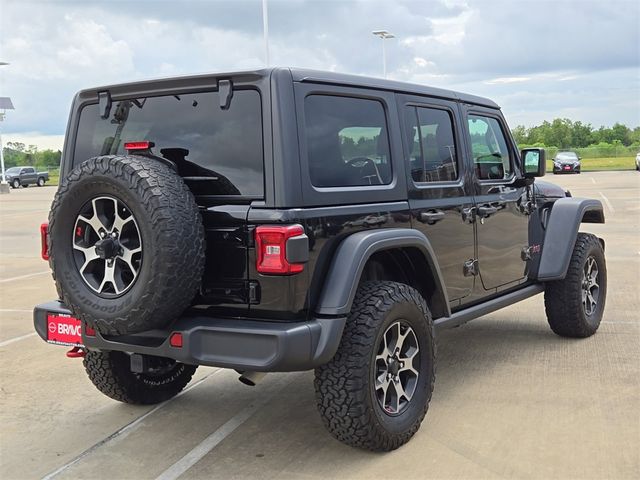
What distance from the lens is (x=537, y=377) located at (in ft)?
15.9

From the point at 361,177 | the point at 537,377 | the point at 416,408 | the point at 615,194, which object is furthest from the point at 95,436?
the point at 615,194

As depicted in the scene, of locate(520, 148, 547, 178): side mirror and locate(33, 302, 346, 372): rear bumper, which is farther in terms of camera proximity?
locate(520, 148, 547, 178): side mirror

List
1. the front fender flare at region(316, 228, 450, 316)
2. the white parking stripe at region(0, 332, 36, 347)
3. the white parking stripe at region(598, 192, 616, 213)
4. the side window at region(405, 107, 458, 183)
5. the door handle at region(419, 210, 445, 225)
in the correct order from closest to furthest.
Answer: the front fender flare at region(316, 228, 450, 316)
the door handle at region(419, 210, 445, 225)
the side window at region(405, 107, 458, 183)
the white parking stripe at region(0, 332, 36, 347)
the white parking stripe at region(598, 192, 616, 213)

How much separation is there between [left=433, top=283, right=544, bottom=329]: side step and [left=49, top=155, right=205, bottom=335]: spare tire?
1619 mm

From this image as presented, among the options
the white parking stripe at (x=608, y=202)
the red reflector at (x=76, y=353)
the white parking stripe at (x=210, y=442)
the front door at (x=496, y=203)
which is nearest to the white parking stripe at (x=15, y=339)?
the red reflector at (x=76, y=353)

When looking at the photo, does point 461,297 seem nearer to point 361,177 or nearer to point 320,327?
point 361,177

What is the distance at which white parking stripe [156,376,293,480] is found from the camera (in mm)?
3553

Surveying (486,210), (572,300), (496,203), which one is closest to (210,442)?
(486,210)

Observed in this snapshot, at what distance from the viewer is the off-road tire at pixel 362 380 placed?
135 inches

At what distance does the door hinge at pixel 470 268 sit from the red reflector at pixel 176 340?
6.48 ft

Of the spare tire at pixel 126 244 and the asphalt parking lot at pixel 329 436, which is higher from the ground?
the spare tire at pixel 126 244

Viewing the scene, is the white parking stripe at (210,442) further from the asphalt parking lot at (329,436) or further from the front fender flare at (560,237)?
the front fender flare at (560,237)

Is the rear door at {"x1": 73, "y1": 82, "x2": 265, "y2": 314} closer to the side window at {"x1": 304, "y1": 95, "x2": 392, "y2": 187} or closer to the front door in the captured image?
the side window at {"x1": 304, "y1": 95, "x2": 392, "y2": 187}

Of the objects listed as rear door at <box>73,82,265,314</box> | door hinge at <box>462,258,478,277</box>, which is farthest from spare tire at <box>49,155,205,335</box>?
door hinge at <box>462,258,478,277</box>
